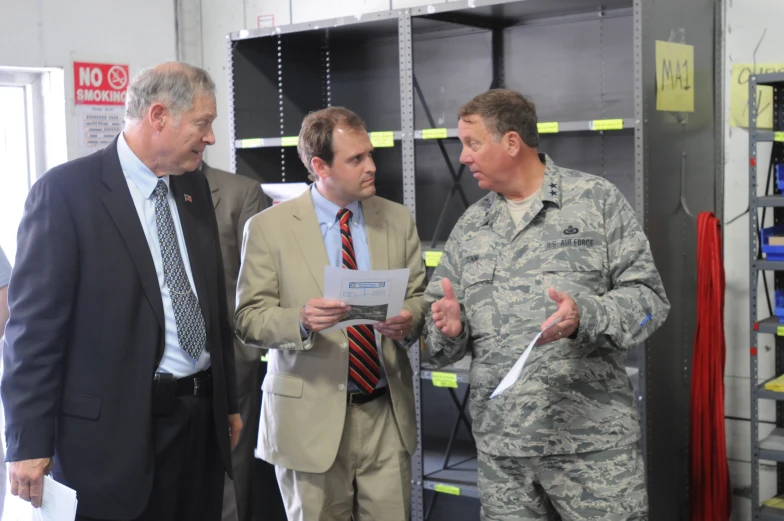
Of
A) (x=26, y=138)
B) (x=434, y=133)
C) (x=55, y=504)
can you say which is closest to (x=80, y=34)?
(x=26, y=138)

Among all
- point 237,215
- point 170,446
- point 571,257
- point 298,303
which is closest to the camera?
point 170,446

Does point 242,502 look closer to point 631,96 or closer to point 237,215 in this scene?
point 237,215

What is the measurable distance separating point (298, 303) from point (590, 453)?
956mm

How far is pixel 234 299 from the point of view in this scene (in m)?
3.63

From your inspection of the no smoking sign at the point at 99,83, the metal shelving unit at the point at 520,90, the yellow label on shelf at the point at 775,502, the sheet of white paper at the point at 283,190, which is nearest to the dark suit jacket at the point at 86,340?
the sheet of white paper at the point at 283,190

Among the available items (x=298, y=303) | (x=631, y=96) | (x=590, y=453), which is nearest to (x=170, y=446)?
(x=298, y=303)

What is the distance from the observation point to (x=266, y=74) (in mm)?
4348

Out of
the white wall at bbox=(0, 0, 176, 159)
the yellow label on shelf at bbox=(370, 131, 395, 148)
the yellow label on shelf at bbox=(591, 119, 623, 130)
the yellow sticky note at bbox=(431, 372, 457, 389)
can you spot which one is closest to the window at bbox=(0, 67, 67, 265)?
the white wall at bbox=(0, 0, 176, 159)

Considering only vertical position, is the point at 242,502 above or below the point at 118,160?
below

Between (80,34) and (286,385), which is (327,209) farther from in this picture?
(80,34)

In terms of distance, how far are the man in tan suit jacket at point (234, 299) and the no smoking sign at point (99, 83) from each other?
4.65ft

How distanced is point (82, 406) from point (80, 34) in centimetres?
309

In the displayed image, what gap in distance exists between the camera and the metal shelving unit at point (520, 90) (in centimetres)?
335

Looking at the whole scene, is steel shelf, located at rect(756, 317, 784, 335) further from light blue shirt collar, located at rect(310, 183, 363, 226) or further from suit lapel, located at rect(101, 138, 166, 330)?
suit lapel, located at rect(101, 138, 166, 330)
